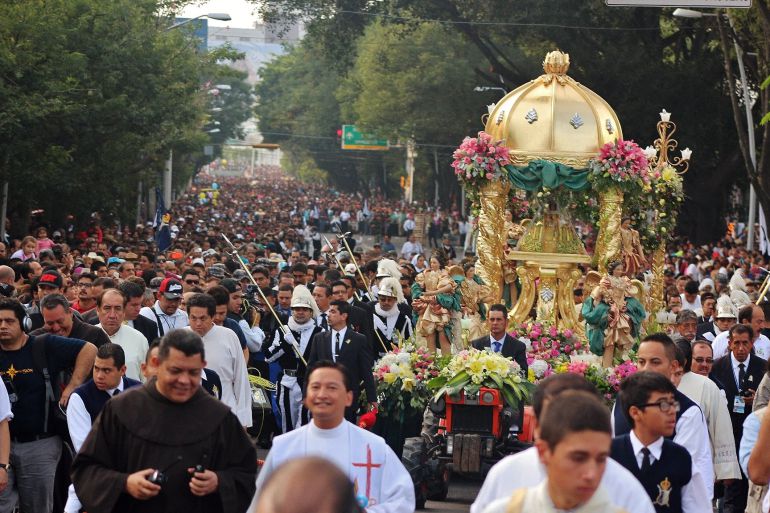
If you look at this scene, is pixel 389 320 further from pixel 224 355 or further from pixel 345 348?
pixel 224 355

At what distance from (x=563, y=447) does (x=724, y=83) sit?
4038 cm

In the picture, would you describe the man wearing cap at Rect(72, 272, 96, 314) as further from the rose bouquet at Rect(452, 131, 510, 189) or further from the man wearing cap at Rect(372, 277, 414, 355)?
the rose bouquet at Rect(452, 131, 510, 189)

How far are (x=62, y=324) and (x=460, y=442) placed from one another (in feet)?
12.5

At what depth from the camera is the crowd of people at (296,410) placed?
211 inches

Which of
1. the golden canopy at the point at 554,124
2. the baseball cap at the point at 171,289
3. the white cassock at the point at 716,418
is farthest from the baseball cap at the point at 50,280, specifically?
the golden canopy at the point at 554,124

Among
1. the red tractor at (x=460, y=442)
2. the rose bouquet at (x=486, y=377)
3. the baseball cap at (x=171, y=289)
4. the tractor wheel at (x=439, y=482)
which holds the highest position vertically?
the baseball cap at (x=171, y=289)

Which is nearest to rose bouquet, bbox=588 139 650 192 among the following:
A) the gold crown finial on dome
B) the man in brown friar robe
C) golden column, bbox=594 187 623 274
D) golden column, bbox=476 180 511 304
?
golden column, bbox=594 187 623 274

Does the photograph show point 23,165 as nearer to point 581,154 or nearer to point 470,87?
point 581,154

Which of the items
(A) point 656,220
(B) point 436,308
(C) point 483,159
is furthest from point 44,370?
(A) point 656,220

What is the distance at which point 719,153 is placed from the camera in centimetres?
4406

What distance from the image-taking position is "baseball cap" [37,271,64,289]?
1341cm

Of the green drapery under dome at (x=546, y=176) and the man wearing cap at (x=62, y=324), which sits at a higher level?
the green drapery under dome at (x=546, y=176)

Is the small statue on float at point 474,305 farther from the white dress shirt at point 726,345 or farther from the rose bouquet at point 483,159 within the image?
the white dress shirt at point 726,345

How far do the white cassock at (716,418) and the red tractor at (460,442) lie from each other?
338 cm
